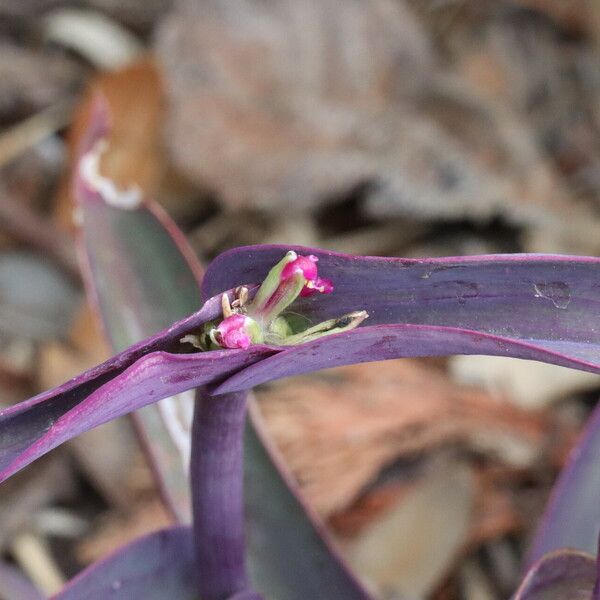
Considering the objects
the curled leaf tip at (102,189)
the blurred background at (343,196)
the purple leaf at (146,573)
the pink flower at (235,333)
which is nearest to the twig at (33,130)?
the blurred background at (343,196)

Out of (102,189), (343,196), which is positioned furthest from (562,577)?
(343,196)

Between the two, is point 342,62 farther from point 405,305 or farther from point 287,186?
point 405,305

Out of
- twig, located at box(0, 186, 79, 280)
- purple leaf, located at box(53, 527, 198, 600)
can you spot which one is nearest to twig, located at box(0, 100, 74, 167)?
twig, located at box(0, 186, 79, 280)

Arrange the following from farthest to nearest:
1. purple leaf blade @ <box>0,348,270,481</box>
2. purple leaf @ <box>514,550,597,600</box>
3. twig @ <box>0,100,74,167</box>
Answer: twig @ <box>0,100,74,167</box> < purple leaf @ <box>514,550,597,600</box> < purple leaf blade @ <box>0,348,270,481</box>

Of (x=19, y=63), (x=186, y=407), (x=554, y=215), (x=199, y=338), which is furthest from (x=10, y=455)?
(x=19, y=63)

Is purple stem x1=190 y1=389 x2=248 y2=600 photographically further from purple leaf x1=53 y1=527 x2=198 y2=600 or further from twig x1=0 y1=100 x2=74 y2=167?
twig x1=0 y1=100 x2=74 y2=167

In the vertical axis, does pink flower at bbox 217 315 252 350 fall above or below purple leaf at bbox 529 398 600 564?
above
